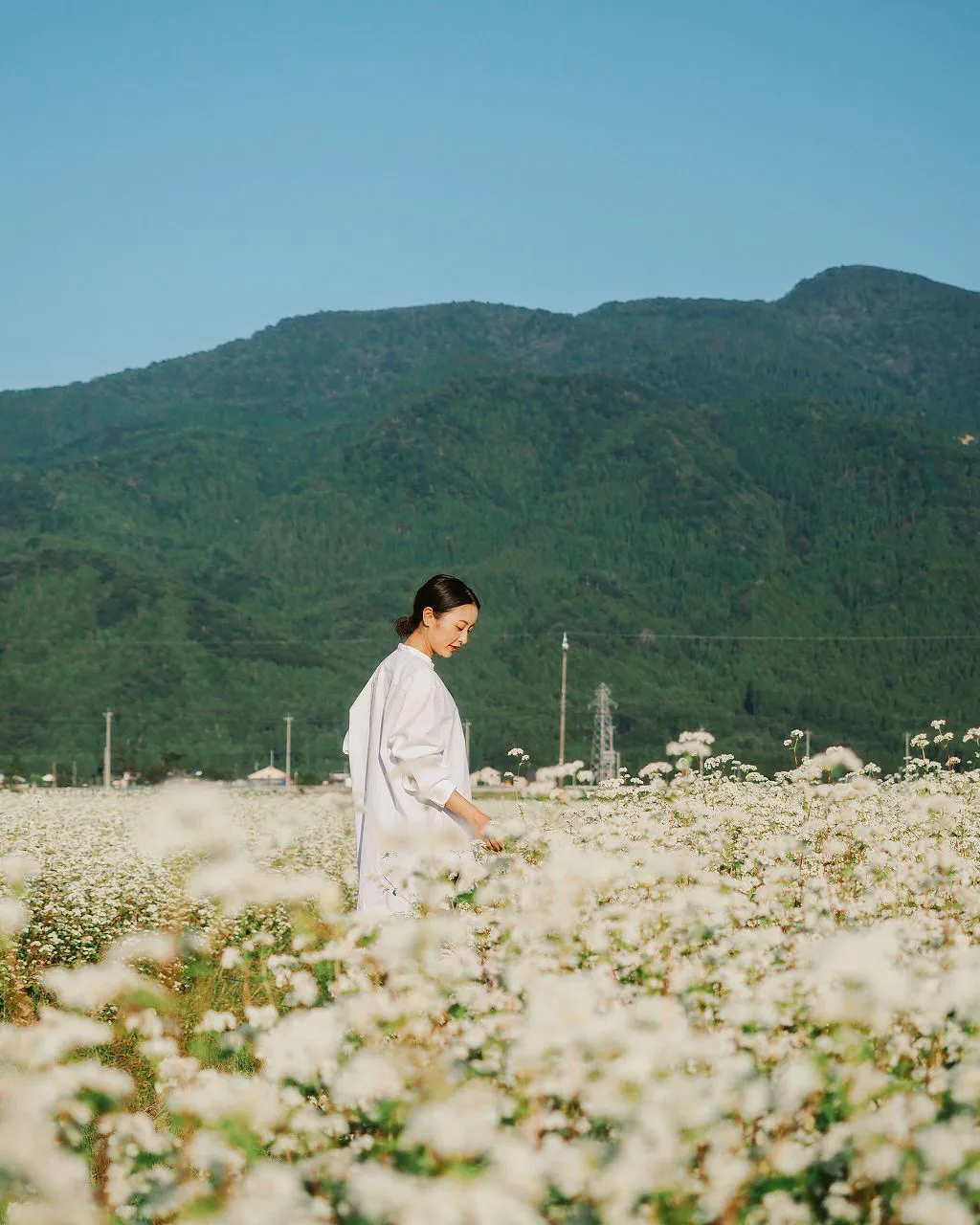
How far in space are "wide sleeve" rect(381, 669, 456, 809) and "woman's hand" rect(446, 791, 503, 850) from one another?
7 cm

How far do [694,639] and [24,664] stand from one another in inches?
Answer: 3387

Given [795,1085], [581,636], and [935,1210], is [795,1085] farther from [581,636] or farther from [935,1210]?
[581,636]

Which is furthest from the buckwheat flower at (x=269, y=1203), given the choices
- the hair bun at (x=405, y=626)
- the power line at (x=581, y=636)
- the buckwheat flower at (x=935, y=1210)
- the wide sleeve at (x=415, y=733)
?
the power line at (x=581, y=636)

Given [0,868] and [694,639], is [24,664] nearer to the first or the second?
[694,639]

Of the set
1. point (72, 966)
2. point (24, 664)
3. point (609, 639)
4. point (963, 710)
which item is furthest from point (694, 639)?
point (72, 966)

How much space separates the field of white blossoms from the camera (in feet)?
9.17

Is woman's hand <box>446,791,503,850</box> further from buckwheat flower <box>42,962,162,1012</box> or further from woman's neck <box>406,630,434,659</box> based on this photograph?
buckwheat flower <box>42,962,162,1012</box>

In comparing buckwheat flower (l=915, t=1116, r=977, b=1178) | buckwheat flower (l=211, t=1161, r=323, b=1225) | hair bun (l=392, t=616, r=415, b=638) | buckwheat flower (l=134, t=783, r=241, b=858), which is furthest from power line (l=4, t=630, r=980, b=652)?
buckwheat flower (l=915, t=1116, r=977, b=1178)

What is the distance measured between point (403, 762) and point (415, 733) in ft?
0.46

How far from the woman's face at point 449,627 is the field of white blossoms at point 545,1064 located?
3.72 feet

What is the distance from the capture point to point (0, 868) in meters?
6.65

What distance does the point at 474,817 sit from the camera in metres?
5.88

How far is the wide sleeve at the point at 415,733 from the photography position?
6152 millimetres

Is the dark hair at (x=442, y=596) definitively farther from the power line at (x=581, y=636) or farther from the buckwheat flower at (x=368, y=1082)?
the power line at (x=581, y=636)
